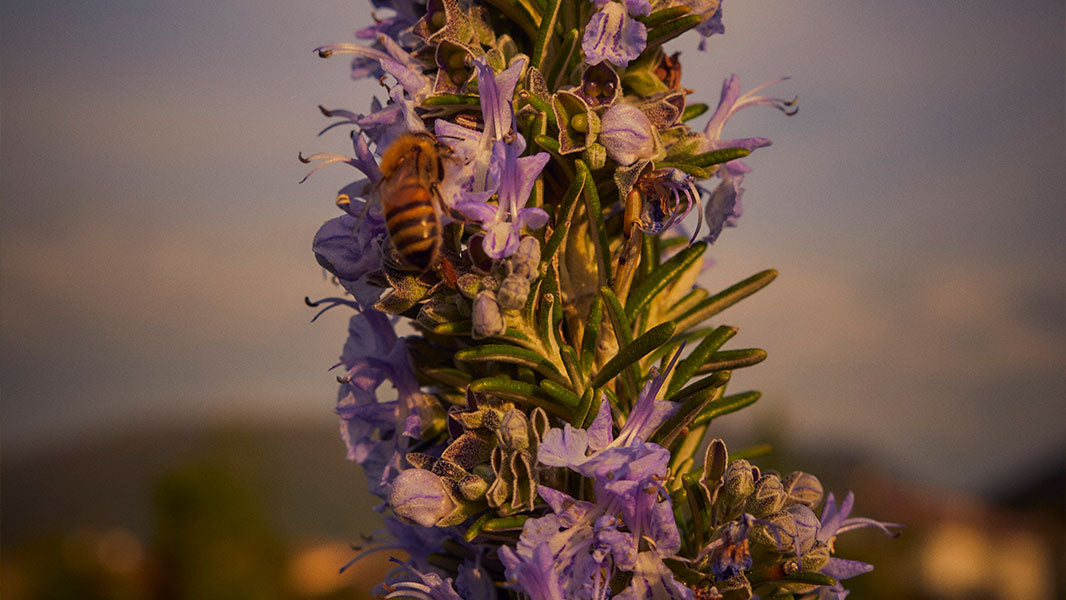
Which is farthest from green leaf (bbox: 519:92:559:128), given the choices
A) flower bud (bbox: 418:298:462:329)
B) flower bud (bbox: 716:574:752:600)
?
flower bud (bbox: 716:574:752:600)

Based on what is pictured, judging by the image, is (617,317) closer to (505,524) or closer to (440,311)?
(440,311)

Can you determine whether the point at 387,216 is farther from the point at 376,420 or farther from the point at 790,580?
the point at 790,580

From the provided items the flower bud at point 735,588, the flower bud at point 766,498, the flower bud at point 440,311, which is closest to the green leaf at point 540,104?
the flower bud at point 440,311

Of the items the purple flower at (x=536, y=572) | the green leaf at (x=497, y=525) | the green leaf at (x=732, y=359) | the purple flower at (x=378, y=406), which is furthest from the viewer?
the purple flower at (x=378, y=406)

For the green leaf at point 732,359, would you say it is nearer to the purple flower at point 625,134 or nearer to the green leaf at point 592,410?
the green leaf at point 592,410

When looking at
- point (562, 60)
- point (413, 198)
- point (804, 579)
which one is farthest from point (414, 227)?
point (804, 579)

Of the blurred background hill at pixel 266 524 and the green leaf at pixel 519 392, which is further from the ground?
the green leaf at pixel 519 392
